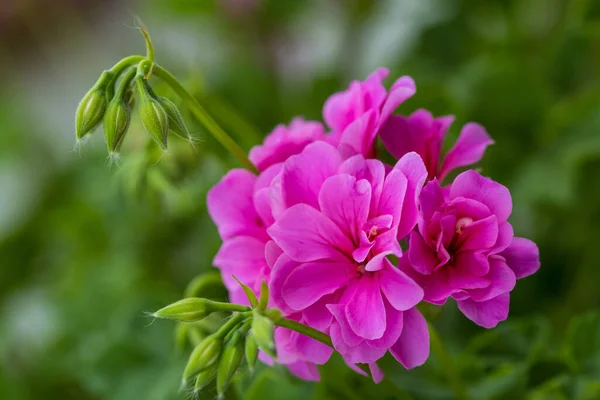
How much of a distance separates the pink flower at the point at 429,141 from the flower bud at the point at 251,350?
0.42 ft

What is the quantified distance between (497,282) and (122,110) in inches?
8.1

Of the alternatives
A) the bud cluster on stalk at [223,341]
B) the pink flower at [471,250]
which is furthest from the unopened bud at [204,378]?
the pink flower at [471,250]

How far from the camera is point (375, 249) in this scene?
1.23ft

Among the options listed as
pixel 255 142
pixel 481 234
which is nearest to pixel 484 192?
pixel 481 234

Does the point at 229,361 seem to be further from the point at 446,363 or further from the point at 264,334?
the point at 446,363

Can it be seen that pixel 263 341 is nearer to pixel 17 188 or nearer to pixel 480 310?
pixel 480 310

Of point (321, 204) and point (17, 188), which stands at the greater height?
point (17, 188)

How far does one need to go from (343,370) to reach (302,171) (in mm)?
201

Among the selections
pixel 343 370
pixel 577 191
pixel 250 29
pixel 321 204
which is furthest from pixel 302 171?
pixel 250 29

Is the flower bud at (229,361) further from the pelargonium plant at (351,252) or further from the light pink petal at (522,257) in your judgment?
the light pink petal at (522,257)

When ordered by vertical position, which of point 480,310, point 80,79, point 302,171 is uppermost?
point 80,79

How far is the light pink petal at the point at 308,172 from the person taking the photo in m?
0.38

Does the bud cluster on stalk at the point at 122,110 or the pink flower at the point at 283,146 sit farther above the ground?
the bud cluster on stalk at the point at 122,110

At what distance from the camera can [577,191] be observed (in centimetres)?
71
